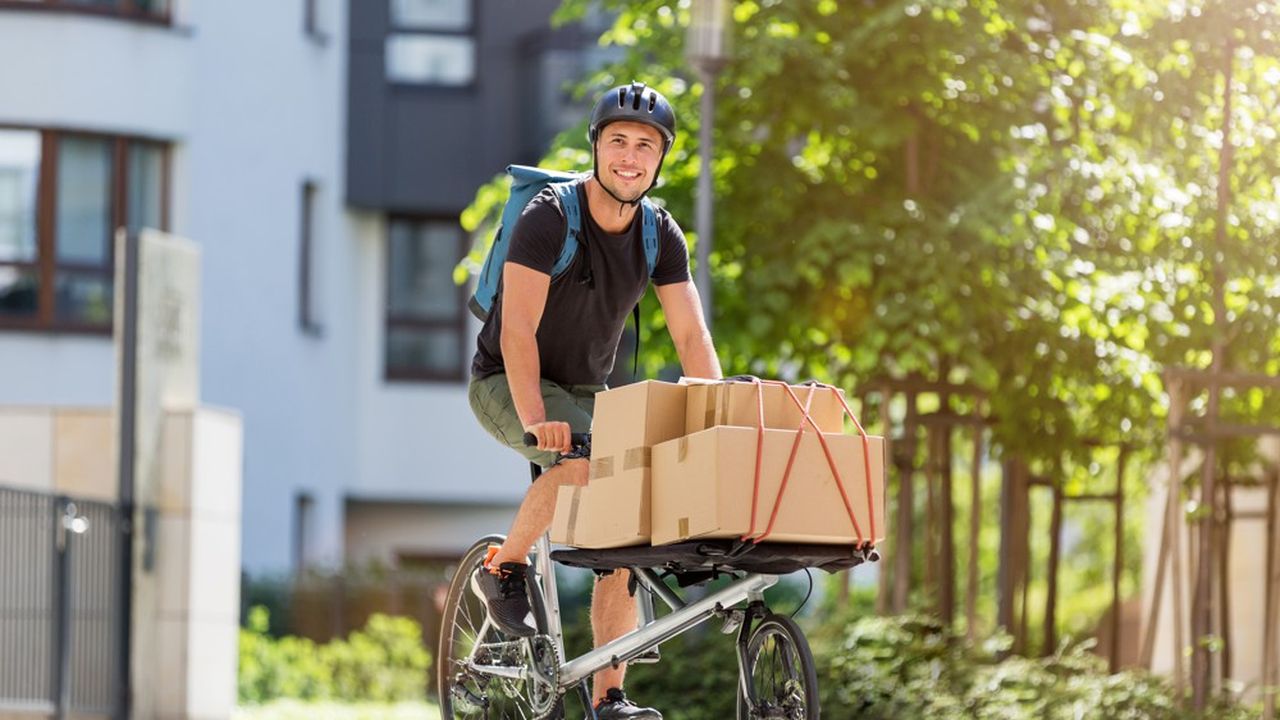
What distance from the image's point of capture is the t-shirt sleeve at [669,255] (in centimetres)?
725

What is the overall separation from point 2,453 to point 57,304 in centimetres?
562

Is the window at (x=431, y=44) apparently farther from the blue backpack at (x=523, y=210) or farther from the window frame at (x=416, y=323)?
the blue backpack at (x=523, y=210)

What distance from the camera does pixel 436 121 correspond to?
3105 cm

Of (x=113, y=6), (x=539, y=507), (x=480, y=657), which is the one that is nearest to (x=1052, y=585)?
(x=480, y=657)

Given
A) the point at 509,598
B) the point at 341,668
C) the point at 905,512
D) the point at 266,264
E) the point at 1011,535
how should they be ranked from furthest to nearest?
the point at 266,264 < the point at 341,668 < the point at 1011,535 < the point at 905,512 < the point at 509,598

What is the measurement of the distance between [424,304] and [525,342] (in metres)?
24.9

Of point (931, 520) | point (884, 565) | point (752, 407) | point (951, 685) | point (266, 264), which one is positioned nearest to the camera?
point (752, 407)

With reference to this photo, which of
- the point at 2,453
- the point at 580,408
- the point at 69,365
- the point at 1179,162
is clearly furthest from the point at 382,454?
the point at 580,408

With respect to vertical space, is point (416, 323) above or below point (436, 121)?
below

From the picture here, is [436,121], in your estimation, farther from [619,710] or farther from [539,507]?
[619,710]

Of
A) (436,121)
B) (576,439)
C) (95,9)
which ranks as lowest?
(576,439)

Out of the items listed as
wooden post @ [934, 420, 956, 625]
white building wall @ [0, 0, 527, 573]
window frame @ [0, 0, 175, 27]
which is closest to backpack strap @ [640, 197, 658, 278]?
wooden post @ [934, 420, 956, 625]

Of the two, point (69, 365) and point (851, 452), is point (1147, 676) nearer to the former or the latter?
point (851, 452)

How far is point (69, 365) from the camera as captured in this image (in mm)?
26344
